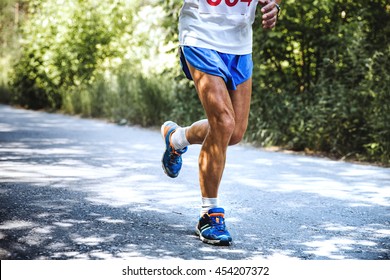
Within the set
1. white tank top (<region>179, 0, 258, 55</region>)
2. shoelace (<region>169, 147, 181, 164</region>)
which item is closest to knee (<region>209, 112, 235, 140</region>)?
white tank top (<region>179, 0, 258, 55</region>)

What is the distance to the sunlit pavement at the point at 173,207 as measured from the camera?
3.52m

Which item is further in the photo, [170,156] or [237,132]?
[170,156]

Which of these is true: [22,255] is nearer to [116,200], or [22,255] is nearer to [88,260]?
[88,260]

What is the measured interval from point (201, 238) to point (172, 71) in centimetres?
786

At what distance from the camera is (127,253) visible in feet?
11.0

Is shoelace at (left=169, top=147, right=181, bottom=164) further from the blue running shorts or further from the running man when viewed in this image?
the blue running shorts

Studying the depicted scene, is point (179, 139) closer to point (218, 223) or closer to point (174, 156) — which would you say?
point (174, 156)

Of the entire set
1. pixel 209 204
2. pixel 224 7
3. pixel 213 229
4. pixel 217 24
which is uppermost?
pixel 224 7

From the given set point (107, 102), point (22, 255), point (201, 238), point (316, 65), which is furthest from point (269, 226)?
point (107, 102)

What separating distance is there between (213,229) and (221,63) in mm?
989

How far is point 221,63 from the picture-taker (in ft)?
12.3

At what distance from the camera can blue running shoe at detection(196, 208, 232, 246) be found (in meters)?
3.63

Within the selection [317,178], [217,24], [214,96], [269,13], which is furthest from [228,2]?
[317,178]

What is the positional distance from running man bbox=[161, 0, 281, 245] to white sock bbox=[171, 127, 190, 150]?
49 centimetres
